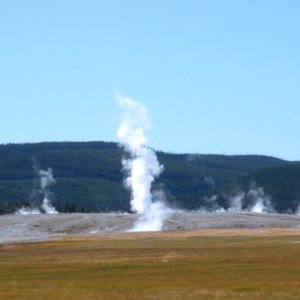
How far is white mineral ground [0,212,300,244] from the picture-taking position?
409ft

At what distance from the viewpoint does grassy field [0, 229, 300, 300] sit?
4469 cm

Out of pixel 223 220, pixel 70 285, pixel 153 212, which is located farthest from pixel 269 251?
pixel 153 212

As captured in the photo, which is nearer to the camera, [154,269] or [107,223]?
[154,269]

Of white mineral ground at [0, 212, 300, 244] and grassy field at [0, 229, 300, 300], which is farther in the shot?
white mineral ground at [0, 212, 300, 244]

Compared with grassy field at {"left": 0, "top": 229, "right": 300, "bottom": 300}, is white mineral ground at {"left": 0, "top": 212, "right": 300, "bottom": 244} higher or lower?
higher

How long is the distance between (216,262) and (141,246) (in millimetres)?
25053

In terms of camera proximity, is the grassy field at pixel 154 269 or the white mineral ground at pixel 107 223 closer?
the grassy field at pixel 154 269

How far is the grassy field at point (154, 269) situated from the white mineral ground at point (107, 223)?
89.1 ft

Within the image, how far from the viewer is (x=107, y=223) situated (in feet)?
423

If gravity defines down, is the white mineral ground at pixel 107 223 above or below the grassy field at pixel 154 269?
above

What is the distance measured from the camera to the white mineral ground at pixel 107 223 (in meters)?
125

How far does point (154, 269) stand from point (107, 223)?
233 ft

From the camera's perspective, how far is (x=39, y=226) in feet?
417

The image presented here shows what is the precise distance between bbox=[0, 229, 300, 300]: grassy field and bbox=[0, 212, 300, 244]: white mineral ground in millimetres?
27153
